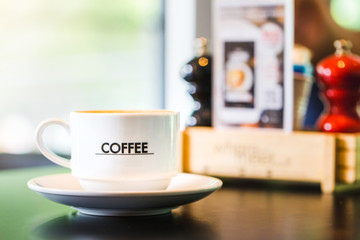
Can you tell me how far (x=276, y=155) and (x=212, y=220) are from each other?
1.25ft

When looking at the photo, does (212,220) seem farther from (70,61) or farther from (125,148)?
(70,61)

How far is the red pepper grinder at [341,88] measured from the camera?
1057 millimetres

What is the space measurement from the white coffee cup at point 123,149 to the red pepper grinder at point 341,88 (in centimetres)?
45

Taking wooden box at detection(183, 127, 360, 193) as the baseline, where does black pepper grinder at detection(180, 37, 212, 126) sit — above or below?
above

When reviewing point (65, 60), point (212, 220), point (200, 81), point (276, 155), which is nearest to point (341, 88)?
point (276, 155)

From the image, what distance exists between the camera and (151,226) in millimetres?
644

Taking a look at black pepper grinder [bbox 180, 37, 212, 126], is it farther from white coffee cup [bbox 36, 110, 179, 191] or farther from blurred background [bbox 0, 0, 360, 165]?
blurred background [bbox 0, 0, 360, 165]

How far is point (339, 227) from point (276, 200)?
0.22m

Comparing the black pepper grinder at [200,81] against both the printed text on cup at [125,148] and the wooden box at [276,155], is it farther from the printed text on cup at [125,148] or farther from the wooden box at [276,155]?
the printed text on cup at [125,148]

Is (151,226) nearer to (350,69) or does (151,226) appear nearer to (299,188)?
(299,188)

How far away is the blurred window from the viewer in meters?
3.52

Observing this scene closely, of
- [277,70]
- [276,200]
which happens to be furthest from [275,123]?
[276,200]

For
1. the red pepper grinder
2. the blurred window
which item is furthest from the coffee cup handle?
the blurred window

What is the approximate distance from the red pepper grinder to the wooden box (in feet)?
0.21
